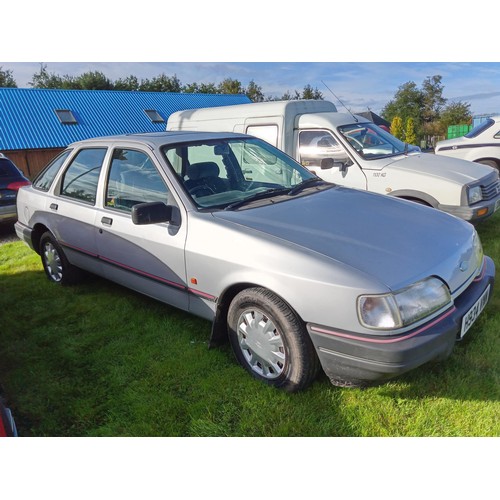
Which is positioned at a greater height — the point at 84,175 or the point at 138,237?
the point at 84,175

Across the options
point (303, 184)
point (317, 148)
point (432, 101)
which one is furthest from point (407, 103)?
point (303, 184)

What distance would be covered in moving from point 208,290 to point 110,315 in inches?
61.3

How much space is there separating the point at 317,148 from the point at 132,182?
135 inches

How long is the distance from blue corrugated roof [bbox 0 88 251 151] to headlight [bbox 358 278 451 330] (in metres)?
20.6

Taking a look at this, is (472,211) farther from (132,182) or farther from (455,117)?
(455,117)

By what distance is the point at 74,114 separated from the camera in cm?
2220

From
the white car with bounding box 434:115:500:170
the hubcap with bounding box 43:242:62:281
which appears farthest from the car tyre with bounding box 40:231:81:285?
the white car with bounding box 434:115:500:170

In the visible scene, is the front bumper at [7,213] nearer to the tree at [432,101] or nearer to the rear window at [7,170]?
the rear window at [7,170]

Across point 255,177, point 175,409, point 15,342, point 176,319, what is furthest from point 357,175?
point 15,342

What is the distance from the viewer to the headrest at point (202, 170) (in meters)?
3.42

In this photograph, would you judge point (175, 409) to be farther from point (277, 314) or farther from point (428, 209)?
point (428, 209)

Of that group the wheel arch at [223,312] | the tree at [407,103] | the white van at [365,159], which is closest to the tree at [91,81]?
the tree at [407,103]

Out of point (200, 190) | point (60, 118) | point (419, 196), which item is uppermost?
point (60, 118)

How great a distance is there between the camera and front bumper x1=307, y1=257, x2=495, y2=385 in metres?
2.22
